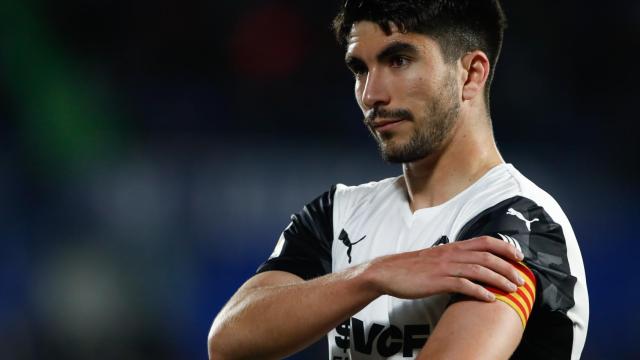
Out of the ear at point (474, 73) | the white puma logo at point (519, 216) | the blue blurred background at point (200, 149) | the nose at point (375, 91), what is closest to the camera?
the white puma logo at point (519, 216)

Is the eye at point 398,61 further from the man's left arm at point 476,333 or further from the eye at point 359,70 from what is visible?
the man's left arm at point 476,333

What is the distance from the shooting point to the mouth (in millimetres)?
2438

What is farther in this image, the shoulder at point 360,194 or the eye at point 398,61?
the shoulder at point 360,194

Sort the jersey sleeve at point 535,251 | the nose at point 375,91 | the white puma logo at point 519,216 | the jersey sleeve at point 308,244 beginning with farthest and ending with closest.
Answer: the jersey sleeve at point 308,244 < the nose at point 375,91 < the white puma logo at point 519,216 < the jersey sleeve at point 535,251

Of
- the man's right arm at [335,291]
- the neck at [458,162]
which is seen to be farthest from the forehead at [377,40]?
the man's right arm at [335,291]

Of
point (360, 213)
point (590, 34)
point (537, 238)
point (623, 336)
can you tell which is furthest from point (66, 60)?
point (537, 238)

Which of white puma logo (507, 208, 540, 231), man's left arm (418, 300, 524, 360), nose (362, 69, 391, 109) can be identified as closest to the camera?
man's left arm (418, 300, 524, 360)

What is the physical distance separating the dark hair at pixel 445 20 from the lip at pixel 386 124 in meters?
0.24

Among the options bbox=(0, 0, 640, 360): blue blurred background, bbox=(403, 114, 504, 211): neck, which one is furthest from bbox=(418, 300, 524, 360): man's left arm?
bbox=(0, 0, 640, 360): blue blurred background

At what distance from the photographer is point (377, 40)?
245 centimetres

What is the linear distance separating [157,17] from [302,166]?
98.6 inches

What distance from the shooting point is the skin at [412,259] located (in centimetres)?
196

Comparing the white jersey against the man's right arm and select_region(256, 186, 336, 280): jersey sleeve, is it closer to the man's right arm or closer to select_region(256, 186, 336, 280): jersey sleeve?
select_region(256, 186, 336, 280): jersey sleeve

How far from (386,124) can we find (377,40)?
25 cm
